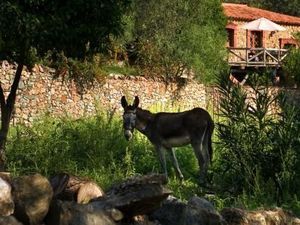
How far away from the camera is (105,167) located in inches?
506

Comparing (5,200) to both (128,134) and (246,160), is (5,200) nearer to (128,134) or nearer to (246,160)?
(246,160)

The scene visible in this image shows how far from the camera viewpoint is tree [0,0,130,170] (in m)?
11.4

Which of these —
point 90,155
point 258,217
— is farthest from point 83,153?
point 258,217

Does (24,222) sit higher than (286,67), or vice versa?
(286,67)

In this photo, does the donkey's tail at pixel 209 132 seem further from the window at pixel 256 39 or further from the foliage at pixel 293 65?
the window at pixel 256 39

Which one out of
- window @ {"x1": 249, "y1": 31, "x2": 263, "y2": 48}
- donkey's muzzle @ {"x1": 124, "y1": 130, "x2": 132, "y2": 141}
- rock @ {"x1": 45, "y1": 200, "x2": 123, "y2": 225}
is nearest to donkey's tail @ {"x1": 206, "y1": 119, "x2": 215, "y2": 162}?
donkey's muzzle @ {"x1": 124, "y1": 130, "x2": 132, "y2": 141}

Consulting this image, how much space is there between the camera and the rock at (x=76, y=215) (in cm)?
568

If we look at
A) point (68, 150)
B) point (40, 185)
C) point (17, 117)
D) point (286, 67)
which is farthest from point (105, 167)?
point (286, 67)

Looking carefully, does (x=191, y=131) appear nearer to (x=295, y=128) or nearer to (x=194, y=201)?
(x=295, y=128)

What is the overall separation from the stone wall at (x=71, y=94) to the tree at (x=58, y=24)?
7740mm

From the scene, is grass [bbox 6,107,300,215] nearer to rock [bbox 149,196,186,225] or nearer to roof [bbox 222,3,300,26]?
rock [bbox 149,196,186,225]

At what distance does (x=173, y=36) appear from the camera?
29547mm

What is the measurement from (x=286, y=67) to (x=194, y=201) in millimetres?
30222

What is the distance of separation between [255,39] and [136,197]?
136ft
